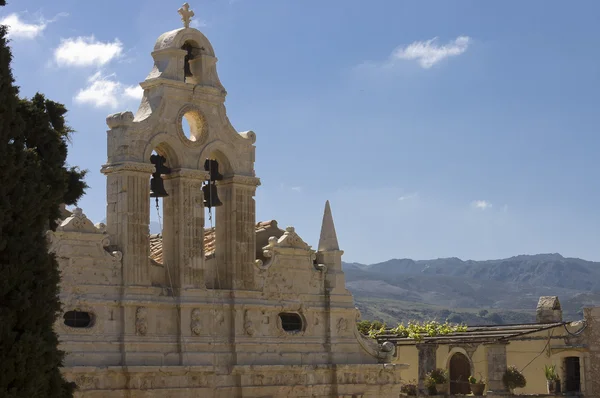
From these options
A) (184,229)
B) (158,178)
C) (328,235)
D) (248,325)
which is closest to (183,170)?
(158,178)

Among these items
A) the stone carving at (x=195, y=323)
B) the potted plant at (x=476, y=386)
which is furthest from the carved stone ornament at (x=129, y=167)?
the potted plant at (x=476, y=386)

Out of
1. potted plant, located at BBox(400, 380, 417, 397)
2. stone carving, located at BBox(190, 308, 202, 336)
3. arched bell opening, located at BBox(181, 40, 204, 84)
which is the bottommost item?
potted plant, located at BBox(400, 380, 417, 397)

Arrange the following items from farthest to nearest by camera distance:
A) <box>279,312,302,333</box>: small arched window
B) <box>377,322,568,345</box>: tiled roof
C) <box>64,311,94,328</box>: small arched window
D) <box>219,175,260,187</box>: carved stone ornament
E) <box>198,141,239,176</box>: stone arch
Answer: <box>377,322,568,345</box>: tiled roof
<box>279,312,302,333</box>: small arched window
<box>219,175,260,187</box>: carved stone ornament
<box>198,141,239,176</box>: stone arch
<box>64,311,94,328</box>: small arched window

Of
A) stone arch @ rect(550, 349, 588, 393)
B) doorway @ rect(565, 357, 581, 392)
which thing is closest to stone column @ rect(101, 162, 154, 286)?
stone arch @ rect(550, 349, 588, 393)

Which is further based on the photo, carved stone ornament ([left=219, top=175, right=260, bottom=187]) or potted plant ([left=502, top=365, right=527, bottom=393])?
potted plant ([left=502, top=365, right=527, bottom=393])

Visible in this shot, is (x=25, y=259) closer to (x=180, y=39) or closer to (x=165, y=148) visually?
(x=165, y=148)

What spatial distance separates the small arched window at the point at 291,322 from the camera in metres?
28.9

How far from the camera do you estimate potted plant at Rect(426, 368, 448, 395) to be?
127ft

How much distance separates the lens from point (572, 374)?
3912 centimetres

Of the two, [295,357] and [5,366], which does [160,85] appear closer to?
[295,357]

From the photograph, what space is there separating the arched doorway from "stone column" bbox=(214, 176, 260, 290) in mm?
13992

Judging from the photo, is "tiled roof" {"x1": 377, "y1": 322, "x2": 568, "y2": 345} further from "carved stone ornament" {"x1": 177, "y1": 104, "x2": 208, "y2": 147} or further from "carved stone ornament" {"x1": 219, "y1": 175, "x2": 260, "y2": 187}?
"carved stone ornament" {"x1": 177, "y1": 104, "x2": 208, "y2": 147}

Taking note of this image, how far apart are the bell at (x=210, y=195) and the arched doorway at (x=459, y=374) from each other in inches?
580

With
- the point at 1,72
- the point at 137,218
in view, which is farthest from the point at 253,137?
the point at 1,72
